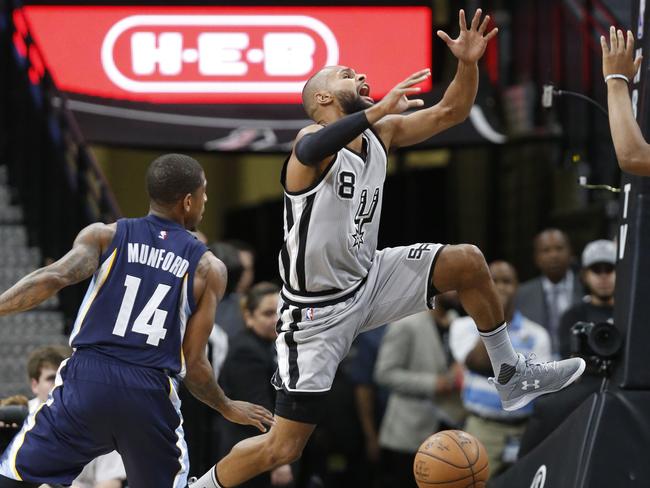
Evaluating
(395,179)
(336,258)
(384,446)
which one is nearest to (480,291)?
(336,258)

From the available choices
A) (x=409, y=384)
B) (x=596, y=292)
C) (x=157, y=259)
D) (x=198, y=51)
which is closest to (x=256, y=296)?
(x=409, y=384)

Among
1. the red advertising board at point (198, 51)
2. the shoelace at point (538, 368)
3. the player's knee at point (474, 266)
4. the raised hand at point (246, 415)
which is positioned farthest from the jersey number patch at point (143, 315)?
the red advertising board at point (198, 51)

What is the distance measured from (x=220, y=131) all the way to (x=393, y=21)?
2.52 metres

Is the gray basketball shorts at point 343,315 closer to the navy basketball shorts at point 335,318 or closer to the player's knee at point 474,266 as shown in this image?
Answer: the navy basketball shorts at point 335,318

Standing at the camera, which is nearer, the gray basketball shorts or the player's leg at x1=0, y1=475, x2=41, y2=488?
the player's leg at x1=0, y1=475, x2=41, y2=488

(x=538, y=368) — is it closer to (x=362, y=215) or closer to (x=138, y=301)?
(x=362, y=215)

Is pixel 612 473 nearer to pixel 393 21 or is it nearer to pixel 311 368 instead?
pixel 311 368

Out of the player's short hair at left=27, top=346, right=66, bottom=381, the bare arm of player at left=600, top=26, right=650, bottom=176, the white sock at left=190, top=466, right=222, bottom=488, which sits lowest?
the white sock at left=190, top=466, right=222, bottom=488

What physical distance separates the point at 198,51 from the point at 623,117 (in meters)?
8.91

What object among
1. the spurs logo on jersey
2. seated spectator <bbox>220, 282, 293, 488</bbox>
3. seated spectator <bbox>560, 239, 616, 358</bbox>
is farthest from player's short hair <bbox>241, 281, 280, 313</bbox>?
the spurs logo on jersey

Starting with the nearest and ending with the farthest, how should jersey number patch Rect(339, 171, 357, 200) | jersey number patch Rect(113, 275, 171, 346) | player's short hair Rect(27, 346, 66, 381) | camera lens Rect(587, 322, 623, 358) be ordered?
jersey number patch Rect(113, 275, 171, 346), jersey number patch Rect(339, 171, 357, 200), camera lens Rect(587, 322, 623, 358), player's short hair Rect(27, 346, 66, 381)

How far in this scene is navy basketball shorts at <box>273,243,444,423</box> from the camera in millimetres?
7473

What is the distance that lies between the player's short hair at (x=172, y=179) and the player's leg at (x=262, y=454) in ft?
4.52

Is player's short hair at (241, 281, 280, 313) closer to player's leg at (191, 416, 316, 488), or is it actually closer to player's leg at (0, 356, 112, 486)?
player's leg at (191, 416, 316, 488)
